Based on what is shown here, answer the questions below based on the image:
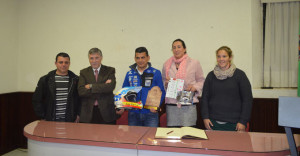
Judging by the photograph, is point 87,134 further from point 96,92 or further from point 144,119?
point 144,119

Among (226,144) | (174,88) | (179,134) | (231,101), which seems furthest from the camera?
(174,88)

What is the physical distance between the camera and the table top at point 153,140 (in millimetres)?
1419

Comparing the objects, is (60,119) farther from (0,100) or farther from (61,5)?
(61,5)

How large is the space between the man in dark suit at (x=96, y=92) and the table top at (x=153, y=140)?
1.78ft

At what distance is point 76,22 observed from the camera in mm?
4070

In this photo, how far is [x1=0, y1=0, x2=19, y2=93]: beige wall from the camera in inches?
155

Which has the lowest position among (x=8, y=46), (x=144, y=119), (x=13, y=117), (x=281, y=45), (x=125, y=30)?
(x=13, y=117)

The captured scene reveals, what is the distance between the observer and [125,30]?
383cm

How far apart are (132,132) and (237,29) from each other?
8.24 ft

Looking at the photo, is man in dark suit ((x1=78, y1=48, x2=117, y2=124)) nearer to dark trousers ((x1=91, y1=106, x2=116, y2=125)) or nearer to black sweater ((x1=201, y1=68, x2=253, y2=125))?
dark trousers ((x1=91, y1=106, x2=116, y2=125))

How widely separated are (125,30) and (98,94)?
1.65 m

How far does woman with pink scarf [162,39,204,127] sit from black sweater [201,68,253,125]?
16cm

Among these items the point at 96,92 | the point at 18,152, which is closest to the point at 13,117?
the point at 18,152

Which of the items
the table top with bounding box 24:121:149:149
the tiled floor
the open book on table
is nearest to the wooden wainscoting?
the tiled floor
